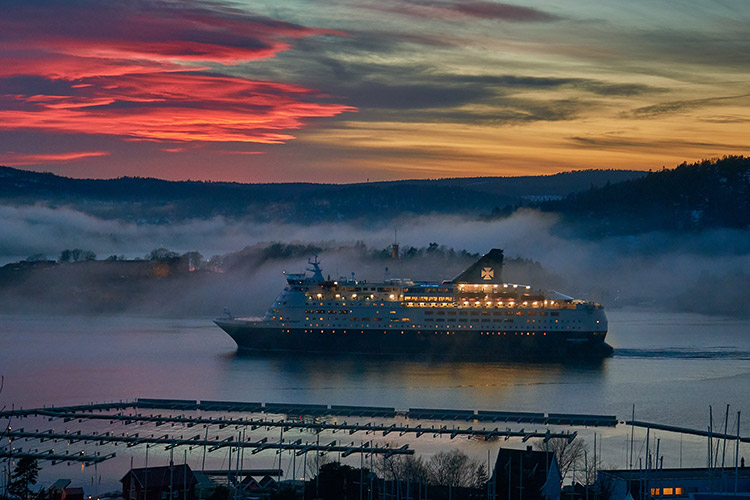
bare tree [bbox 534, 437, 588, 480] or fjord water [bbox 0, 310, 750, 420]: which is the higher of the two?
bare tree [bbox 534, 437, 588, 480]

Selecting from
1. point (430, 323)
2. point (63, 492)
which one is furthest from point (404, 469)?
point (430, 323)

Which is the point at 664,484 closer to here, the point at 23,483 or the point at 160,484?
the point at 160,484

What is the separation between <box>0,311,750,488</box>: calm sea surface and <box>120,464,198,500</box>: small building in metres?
7.83

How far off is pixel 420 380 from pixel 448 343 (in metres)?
8.65

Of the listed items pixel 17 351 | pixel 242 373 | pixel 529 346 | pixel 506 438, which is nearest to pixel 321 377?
pixel 242 373

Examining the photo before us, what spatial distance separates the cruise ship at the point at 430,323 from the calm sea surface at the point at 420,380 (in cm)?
172

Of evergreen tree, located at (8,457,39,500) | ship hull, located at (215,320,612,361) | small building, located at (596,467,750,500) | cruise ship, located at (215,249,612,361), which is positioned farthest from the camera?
cruise ship, located at (215,249,612,361)

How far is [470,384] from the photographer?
1662 inches

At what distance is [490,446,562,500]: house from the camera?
21578 millimetres

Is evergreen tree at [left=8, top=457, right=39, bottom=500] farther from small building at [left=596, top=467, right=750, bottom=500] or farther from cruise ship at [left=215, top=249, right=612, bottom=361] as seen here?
cruise ship at [left=215, top=249, right=612, bottom=361]

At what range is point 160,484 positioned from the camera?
70.9 ft

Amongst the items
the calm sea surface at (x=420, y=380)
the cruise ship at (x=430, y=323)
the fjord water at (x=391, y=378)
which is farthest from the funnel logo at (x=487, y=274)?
the fjord water at (x=391, y=378)

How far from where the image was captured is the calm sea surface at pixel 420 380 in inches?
1423

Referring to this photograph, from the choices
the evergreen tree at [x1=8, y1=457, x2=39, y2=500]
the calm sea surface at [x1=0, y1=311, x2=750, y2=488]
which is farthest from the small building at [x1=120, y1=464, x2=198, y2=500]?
→ the calm sea surface at [x1=0, y1=311, x2=750, y2=488]
